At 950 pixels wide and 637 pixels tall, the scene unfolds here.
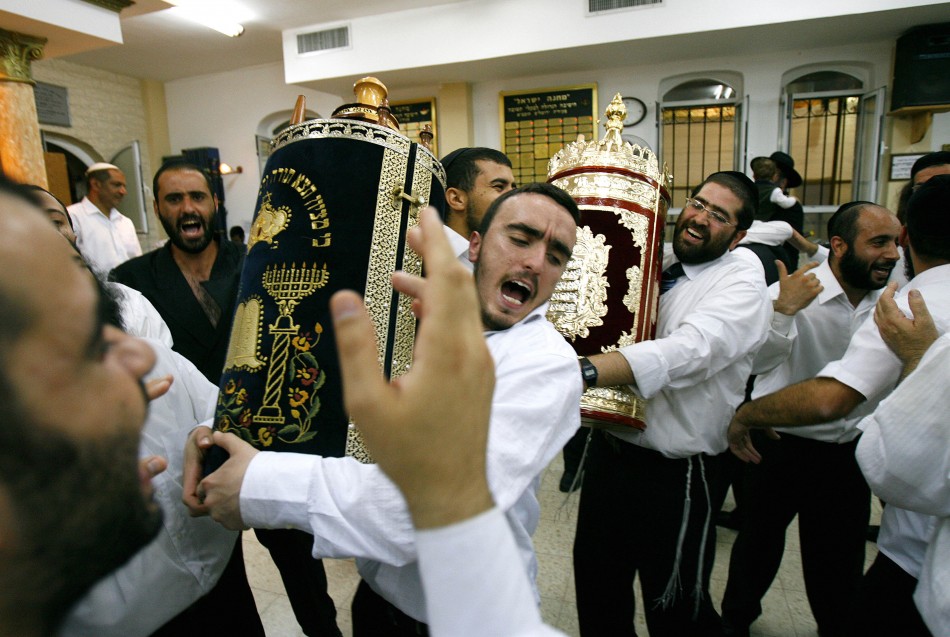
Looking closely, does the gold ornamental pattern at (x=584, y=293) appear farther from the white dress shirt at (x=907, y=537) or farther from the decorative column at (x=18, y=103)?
the decorative column at (x=18, y=103)

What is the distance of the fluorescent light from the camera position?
573cm

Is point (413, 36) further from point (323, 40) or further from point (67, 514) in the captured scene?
point (67, 514)

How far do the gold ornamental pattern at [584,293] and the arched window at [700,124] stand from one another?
5.37 m

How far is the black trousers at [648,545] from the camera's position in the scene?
1.74 meters

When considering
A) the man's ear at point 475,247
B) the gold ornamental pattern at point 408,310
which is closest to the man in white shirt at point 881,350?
the man's ear at point 475,247

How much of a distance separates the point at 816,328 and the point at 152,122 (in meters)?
9.61

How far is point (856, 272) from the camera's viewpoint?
204 centimetres

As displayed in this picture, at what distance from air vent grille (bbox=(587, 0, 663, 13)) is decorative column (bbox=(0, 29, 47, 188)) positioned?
4.92 metres

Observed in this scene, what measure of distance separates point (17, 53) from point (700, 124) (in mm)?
6674

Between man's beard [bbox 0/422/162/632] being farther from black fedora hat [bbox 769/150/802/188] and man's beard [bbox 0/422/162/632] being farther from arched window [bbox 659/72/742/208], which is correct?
arched window [bbox 659/72/742/208]

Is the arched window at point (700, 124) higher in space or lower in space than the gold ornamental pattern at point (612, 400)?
higher

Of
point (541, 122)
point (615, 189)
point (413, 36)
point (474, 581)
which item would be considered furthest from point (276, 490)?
point (541, 122)

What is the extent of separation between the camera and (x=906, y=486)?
1092 millimetres

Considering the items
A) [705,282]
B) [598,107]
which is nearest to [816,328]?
[705,282]
